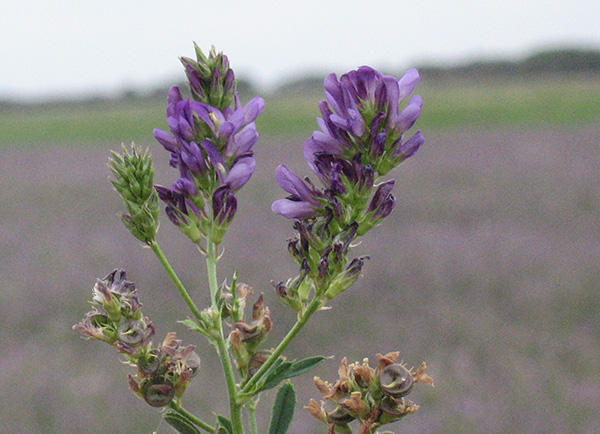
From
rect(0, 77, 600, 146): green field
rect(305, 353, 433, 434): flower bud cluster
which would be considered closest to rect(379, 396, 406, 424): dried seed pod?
rect(305, 353, 433, 434): flower bud cluster

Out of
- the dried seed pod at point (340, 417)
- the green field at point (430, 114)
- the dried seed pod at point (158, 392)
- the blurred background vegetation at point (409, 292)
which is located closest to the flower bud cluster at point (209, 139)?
the dried seed pod at point (158, 392)

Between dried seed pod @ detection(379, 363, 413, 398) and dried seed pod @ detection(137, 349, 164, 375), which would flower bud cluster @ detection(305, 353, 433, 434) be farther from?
dried seed pod @ detection(137, 349, 164, 375)

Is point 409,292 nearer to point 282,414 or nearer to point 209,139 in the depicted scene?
point 282,414

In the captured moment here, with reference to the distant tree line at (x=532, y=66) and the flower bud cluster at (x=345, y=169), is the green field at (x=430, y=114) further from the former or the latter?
the flower bud cluster at (x=345, y=169)

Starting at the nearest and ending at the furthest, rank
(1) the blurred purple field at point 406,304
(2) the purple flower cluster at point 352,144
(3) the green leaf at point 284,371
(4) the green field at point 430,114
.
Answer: (2) the purple flower cluster at point 352,144 → (3) the green leaf at point 284,371 → (1) the blurred purple field at point 406,304 → (4) the green field at point 430,114

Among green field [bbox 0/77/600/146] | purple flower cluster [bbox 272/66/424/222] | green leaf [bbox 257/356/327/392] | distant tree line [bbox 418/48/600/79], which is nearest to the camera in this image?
purple flower cluster [bbox 272/66/424/222]

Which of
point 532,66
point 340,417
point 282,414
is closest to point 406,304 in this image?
point 282,414
